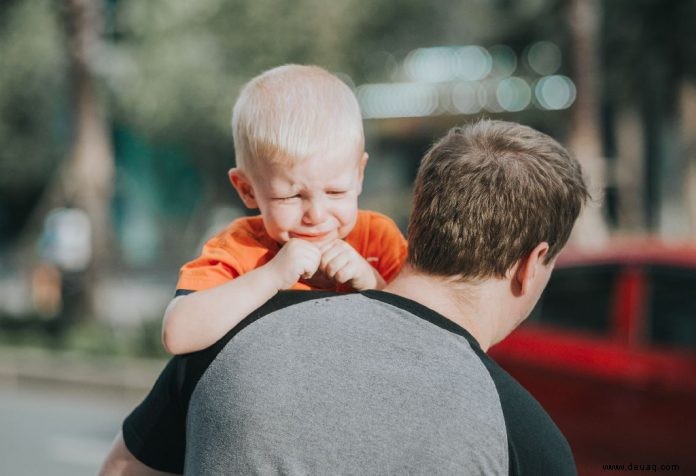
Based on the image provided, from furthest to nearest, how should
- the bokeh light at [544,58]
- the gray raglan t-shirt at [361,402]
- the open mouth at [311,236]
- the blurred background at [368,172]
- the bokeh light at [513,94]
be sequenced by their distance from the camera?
the bokeh light at [513,94], the bokeh light at [544,58], the blurred background at [368,172], the open mouth at [311,236], the gray raglan t-shirt at [361,402]

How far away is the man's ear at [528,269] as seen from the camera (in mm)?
1657

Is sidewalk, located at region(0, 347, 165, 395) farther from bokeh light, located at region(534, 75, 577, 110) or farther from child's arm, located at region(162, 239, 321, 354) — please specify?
bokeh light, located at region(534, 75, 577, 110)

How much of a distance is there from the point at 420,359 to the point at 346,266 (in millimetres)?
336

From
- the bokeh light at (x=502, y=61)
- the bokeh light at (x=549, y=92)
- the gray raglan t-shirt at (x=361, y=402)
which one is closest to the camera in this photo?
the gray raglan t-shirt at (x=361, y=402)

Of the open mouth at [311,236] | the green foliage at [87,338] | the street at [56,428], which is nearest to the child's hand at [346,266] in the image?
the open mouth at [311,236]

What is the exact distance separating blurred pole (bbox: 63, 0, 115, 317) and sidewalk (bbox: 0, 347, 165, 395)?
4.03ft

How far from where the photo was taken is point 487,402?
1.46m

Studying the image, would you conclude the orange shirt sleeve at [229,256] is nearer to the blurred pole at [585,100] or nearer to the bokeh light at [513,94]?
the blurred pole at [585,100]

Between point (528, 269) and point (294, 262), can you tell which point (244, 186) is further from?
point (528, 269)

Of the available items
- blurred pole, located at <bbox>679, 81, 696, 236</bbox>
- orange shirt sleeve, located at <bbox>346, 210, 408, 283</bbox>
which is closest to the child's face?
orange shirt sleeve, located at <bbox>346, 210, 408, 283</bbox>

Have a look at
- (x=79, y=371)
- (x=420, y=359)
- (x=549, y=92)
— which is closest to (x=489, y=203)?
(x=420, y=359)

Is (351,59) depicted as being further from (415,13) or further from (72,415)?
(72,415)

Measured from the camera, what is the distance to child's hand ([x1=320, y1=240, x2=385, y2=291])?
1.79 metres

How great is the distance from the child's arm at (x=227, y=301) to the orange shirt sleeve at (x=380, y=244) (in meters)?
0.24
